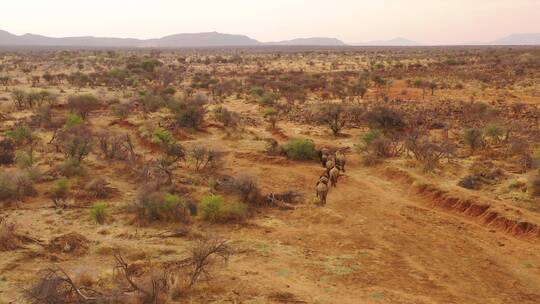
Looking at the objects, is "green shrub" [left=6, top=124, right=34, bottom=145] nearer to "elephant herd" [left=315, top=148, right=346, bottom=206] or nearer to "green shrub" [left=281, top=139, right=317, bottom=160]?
"green shrub" [left=281, top=139, right=317, bottom=160]

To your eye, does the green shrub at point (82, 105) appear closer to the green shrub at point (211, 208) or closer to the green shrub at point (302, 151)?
the green shrub at point (302, 151)

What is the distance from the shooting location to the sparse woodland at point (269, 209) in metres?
8.71

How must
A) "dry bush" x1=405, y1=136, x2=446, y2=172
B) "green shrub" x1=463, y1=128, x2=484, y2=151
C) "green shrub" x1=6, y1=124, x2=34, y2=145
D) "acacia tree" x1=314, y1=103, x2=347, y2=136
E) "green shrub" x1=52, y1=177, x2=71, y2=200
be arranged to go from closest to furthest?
"green shrub" x1=52, y1=177, x2=71, y2=200, "dry bush" x1=405, y1=136, x2=446, y2=172, "green shrub" x1=463, y1=128, x2=484, y2=151, "green shrub" x1=6, y1=124, x2=34, y2=145, "acacia tree" x1=314, y1=103, x2=347, y2=136

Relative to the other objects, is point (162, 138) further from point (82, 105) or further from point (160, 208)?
point (82, 105)

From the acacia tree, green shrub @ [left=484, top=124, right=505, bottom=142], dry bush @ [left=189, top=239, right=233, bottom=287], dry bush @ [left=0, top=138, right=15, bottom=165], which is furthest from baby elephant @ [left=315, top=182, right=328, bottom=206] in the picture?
dry bush @ [left=0, top=138, right=15, bottom=165]

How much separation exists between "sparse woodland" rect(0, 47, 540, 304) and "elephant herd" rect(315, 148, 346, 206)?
0.54ft

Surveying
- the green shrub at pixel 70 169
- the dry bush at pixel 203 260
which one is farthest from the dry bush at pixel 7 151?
the dry bush at pixel 203 260

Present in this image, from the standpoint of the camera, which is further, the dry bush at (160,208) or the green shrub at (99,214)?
the dry bush at (160,208)

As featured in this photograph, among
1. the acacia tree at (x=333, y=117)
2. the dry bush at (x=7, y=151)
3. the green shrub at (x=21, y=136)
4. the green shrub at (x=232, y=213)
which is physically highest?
the acacia tree at (x=333, y=117)

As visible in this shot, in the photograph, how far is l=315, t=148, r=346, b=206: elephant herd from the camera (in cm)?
1306

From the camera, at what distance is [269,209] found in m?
12.8

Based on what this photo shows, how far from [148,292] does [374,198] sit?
24.1ft

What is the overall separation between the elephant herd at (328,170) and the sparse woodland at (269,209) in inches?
6.5

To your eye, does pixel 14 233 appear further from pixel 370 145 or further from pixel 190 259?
pixel 370 145
